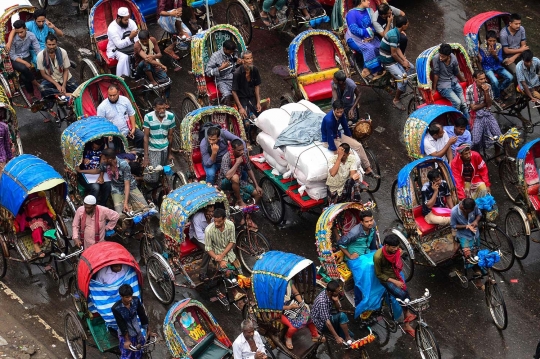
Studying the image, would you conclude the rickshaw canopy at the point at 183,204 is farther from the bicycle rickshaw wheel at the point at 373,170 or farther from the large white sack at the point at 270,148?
the bicycle rickshaw wheel at the point at 373,170

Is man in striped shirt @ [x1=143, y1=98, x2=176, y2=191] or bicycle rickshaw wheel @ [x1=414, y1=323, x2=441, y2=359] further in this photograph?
man in striped shirt @ [x1=143, y1=98, x2=176, y2=191]

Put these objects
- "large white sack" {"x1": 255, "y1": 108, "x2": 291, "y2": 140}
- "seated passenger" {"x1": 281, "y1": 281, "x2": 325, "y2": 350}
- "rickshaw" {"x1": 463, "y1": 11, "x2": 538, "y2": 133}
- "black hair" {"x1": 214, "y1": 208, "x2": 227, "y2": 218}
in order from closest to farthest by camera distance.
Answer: "seated passenger" {"x1": 281, "y1": 281, "x2": 325, "y2": 350}
"black hair" {"x1": 214, "y1": 208, "x2": 227, "y2": 218}
"large white sack" {"x1": 255, "y1": 108, "x2": 291, "y2": 140}
"rickshaw" {"x1": 463, "y1": 11, "x2": 538, "y2": 133}

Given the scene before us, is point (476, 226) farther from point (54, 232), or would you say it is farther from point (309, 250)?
point (54, 232)

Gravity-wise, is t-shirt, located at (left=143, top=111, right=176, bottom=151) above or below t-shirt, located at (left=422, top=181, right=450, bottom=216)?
above

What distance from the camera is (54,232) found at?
1819 cm

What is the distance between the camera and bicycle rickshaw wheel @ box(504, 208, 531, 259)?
18.4 m

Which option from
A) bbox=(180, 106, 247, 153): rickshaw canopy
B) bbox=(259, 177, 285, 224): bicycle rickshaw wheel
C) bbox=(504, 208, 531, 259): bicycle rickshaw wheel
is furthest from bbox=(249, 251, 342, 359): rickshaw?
bbox=(180, 106, 247, 153): rickshaw canopy

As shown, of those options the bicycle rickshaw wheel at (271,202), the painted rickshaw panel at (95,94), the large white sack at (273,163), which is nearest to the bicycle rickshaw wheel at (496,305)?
the bicycle rickshaw wheel at (271,202)

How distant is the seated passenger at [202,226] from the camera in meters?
17.7

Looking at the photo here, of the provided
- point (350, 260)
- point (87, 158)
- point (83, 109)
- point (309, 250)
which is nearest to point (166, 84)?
point (83, 109)

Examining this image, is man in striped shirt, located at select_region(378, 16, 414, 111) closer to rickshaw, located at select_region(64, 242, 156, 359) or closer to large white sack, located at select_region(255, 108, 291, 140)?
large white sack, located at select_region(255, 108, 291, 140)

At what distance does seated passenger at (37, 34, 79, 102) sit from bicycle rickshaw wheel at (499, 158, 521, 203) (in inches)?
296

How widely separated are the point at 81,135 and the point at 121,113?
142cm

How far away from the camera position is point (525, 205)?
61.7 ft
